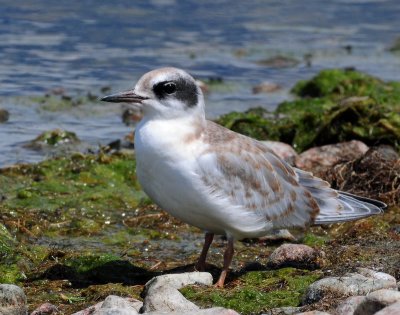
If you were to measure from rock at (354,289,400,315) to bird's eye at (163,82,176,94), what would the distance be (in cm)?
210

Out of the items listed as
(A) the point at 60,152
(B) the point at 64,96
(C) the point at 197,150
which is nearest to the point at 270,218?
(C) the point at 197,150

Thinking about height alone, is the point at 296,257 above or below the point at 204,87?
above

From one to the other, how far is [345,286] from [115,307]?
126 cm

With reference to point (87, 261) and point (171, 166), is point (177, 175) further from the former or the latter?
point (87, 261)

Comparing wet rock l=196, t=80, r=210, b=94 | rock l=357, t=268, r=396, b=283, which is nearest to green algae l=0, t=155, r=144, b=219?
rock l=357, t=268, r=396, b=283

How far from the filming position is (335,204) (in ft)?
25.0

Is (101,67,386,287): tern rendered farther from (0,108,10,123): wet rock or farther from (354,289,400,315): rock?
(0,108,10,123): wet rock

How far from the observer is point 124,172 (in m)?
9.57

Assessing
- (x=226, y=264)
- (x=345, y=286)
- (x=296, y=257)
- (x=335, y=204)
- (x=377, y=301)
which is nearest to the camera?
(x=377, y=301)

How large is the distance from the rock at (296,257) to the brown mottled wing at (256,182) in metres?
0.19

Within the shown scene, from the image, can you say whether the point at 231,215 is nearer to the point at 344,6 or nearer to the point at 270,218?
the point at 270,218

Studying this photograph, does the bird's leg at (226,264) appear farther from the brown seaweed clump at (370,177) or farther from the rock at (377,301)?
the brown seaweed clump at (370,177)

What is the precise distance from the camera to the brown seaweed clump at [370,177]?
8.91 m

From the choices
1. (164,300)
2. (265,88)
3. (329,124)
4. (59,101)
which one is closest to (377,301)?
(164,300)
